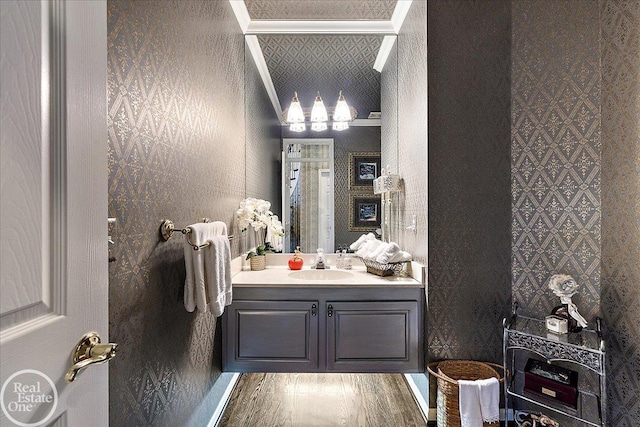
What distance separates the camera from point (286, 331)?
2.18 metres

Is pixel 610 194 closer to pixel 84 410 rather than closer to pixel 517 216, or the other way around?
pixel 517 216

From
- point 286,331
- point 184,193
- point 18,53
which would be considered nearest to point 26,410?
point 18,53

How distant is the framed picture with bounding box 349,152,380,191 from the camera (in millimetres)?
2904

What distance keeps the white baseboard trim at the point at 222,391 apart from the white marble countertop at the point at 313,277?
0.62 meters

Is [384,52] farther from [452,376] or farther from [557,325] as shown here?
[452,376]

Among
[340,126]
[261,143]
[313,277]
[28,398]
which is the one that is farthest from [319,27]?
[28,398]

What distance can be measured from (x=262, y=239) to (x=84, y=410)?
2.22m

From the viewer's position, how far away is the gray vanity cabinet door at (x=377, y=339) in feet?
7.04

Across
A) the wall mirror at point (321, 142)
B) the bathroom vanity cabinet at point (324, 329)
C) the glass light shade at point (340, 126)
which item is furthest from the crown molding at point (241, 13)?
the bathroom vanity cabinet at point (324, 329)

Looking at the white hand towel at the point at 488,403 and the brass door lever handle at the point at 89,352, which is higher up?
the brass door lever handle at the point at 89,352

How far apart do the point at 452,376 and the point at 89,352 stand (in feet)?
6.47

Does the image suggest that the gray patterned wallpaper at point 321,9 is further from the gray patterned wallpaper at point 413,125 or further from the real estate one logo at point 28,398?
the real estate one logo at point 28,398

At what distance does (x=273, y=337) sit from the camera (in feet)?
7.14

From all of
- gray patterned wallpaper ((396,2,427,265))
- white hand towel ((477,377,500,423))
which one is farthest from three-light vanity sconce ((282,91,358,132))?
white hand towel ((477,377,500,423))
